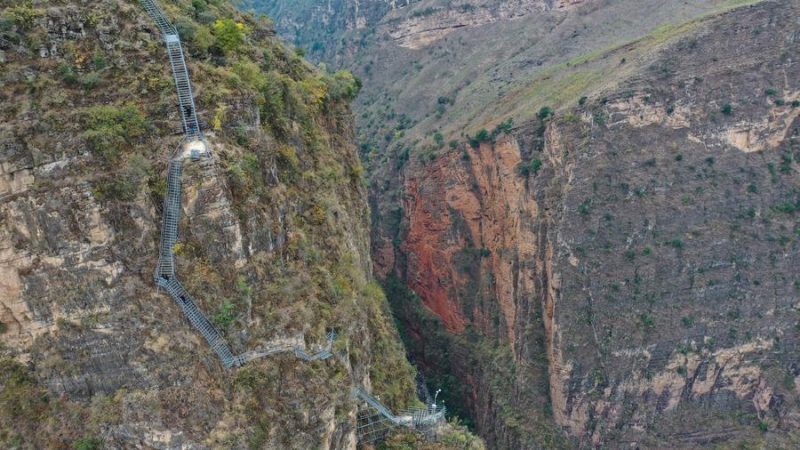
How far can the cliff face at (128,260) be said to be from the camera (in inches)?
681

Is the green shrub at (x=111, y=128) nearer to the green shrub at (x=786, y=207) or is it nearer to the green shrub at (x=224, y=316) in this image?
the green shrub at (x=224, y=316)

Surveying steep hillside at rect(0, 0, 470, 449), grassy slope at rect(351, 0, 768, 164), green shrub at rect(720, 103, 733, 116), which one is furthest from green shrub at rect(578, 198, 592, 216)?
steep hillside at rect(0, 0, 470, 449)

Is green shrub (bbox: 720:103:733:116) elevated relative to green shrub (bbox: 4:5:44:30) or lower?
lower

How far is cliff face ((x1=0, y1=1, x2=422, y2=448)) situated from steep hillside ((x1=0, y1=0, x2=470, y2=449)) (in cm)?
4

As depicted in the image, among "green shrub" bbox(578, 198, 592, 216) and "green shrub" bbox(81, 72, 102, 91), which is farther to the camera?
"green shrub" bbox(578, 198, 592, 216)

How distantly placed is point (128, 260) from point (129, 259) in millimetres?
39

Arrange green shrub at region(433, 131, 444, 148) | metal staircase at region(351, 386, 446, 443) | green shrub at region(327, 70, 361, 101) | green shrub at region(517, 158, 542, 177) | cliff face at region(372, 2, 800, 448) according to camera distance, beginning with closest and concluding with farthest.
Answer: metal staircase at region(351, 386, 446, 443) < green shrub at region(327, 70, 361, 101) < cliff face at region(372, 2, 800, 448) < green shrub at region(517, 158, 542, 177) < green shrub at region(433, 131, 444, 148)

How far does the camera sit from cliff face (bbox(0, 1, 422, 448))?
17297mm

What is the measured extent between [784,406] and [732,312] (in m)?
6.41

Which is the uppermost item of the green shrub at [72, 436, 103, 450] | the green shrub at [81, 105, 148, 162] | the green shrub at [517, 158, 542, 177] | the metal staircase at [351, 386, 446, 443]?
the green shrub at [81, 105, 148, 162]

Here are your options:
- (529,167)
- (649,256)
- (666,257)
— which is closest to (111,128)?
(529,167)

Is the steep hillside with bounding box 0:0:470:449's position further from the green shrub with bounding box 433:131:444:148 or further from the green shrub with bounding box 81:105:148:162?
the green shrub with bounding box 433:131:444:148

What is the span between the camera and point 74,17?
728 inches

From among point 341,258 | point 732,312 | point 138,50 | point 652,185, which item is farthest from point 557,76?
point 138,50
